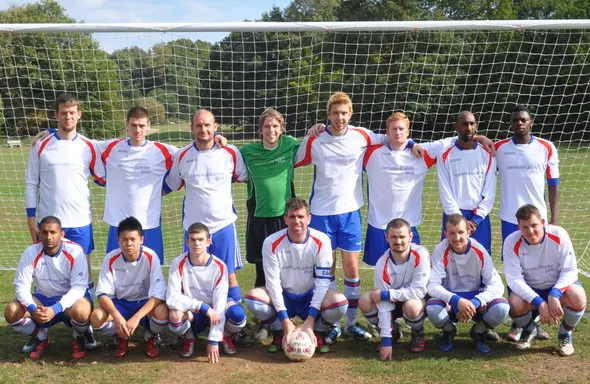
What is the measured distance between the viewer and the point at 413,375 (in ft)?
12.8

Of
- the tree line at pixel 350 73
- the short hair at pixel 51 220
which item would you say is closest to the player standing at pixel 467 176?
the short hair at pixel 51 220

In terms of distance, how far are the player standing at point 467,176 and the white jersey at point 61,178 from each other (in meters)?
2.79

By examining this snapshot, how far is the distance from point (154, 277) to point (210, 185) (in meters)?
0.83

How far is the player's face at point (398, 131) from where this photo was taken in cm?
469

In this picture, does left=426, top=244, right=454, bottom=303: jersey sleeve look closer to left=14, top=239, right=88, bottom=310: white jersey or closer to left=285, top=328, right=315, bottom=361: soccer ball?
left=285, top=328, right=315, bottom=361: soccer ball

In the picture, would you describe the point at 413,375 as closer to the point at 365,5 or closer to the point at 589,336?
the point at 589,336

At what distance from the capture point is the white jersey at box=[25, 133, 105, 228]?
466cm

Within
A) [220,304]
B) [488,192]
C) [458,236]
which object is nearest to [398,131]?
[488,192]

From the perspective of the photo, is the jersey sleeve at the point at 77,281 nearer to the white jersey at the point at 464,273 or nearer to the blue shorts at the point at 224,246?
the blue shorts at the point at 224,246

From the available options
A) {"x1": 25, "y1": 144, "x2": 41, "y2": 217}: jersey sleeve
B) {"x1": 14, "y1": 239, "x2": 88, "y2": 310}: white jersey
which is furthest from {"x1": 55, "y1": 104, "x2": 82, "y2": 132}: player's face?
{"x1": 14, "y1": 239, "x2": 88, "y2": 310}: white jersey

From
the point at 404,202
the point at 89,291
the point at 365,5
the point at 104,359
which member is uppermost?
the point at 365,5

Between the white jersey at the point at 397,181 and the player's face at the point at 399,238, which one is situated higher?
the white jersey at the point at 397,181

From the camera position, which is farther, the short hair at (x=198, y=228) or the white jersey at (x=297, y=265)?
the white jersey at (x=297, y=265)

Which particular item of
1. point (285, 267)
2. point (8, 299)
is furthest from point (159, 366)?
point (8, 299)
